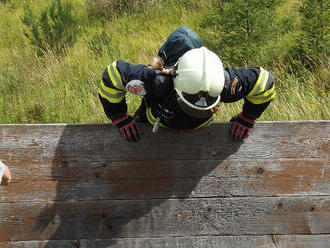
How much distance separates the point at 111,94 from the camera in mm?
2277

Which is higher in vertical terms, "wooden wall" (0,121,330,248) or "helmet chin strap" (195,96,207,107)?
"helmet chin strap" (195,96,207,107)

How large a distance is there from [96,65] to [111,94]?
3.21 m

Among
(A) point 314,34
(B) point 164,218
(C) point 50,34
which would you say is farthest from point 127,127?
(C) point 50,34

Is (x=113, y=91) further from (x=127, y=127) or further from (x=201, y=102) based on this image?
(x=201, y=102)

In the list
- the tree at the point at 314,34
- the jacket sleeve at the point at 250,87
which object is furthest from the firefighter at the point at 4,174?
the tree at the point at 314,34

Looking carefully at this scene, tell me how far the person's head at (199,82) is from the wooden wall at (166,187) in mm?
556

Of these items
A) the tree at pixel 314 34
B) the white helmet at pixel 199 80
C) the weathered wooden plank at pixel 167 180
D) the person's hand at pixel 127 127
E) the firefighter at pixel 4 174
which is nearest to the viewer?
the firefighter at pixel 4 174

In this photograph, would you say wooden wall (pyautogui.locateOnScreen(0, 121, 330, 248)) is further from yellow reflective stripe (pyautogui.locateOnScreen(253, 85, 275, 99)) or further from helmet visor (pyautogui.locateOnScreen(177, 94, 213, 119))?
helmet visor (pyautogui.locateOnScreen(177, 94, 213, 119))

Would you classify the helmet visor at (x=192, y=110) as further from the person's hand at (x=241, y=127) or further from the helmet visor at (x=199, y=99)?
the person's hand at (x=241, y=127)

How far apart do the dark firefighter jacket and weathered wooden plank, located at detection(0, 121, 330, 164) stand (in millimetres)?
149

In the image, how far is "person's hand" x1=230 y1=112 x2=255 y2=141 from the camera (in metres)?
2.54

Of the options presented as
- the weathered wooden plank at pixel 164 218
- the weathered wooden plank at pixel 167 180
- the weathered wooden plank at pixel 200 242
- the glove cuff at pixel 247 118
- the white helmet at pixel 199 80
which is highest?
the white helmet at pixel 199 80

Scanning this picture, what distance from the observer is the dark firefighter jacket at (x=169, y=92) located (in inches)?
87.4

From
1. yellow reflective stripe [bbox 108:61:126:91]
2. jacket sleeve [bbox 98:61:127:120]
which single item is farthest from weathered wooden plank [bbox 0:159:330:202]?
yellow reflective stripe [bbox 108:61:126:91]
